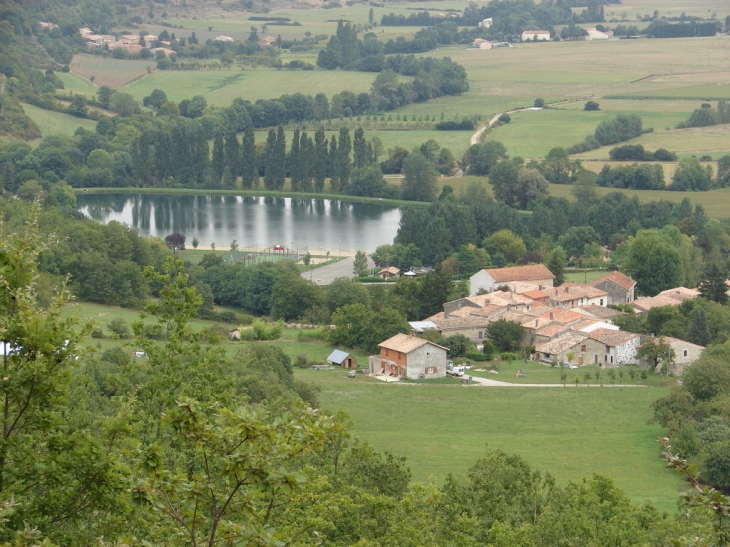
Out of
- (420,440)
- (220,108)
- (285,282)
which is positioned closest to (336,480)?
(420,440)

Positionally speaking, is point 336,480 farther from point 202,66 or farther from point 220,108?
point 202,66

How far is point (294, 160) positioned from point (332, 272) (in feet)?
75.1

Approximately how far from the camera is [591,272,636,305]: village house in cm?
4353

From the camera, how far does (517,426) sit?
26.6m

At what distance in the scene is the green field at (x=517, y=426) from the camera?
74.8 feet

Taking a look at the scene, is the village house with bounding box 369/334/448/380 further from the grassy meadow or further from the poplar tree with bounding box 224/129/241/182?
the poplar tree with bounding box 224/129/241/182

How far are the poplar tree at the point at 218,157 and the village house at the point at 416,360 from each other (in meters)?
40.1

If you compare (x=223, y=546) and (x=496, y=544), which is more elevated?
(x=223, y=546)

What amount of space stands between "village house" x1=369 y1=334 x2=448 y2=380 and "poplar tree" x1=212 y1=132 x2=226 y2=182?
40.1 metres

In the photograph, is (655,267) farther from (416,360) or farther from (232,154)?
(232,154)

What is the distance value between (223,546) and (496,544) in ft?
21.7

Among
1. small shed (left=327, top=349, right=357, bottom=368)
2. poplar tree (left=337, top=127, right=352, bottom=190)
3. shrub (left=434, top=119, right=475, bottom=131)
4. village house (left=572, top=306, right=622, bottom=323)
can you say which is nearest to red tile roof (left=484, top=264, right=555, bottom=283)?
village house (left=572, top=306, right=622, bottom=323)

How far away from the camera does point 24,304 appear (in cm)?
685

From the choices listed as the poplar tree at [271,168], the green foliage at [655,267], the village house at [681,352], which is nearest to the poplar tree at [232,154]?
the poplar tree at [271,168]
